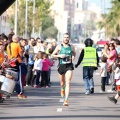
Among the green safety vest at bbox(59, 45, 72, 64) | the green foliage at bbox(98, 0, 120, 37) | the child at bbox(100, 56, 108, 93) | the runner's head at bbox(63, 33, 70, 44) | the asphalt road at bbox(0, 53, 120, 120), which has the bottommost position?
the asphalt road at bbox(0, 53, 120, 120)

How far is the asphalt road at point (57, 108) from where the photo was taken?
1664 centimetres

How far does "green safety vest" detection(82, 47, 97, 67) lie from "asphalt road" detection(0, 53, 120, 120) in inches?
44.2

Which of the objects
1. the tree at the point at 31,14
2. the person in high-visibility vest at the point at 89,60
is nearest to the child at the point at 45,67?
the person in high-visibility vest at the point at 89,60

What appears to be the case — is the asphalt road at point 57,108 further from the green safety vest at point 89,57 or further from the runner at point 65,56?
the green safety vest at point 89,57

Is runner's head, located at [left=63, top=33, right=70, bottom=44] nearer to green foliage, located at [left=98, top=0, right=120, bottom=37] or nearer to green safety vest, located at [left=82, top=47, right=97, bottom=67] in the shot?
green safety vest, located at [left=82, top=47, right=97, bottom=67]

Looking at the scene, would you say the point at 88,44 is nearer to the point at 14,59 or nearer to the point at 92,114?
the point at 14,59

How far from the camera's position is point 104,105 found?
19984 mm

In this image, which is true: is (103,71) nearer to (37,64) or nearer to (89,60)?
(89,60)

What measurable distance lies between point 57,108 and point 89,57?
635 centimetres

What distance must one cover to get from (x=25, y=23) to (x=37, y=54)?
39.9 meters

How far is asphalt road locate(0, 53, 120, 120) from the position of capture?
54.6ft

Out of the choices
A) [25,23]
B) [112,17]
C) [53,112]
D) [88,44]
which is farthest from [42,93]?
[112,17]

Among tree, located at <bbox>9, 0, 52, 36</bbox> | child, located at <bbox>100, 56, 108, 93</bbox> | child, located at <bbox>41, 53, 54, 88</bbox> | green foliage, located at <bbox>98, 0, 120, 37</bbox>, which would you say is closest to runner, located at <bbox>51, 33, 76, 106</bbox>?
child, located at <bbox>100, 56, 108, 93</bbox>

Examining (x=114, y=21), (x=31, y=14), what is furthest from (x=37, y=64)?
(x=114, y=21)
